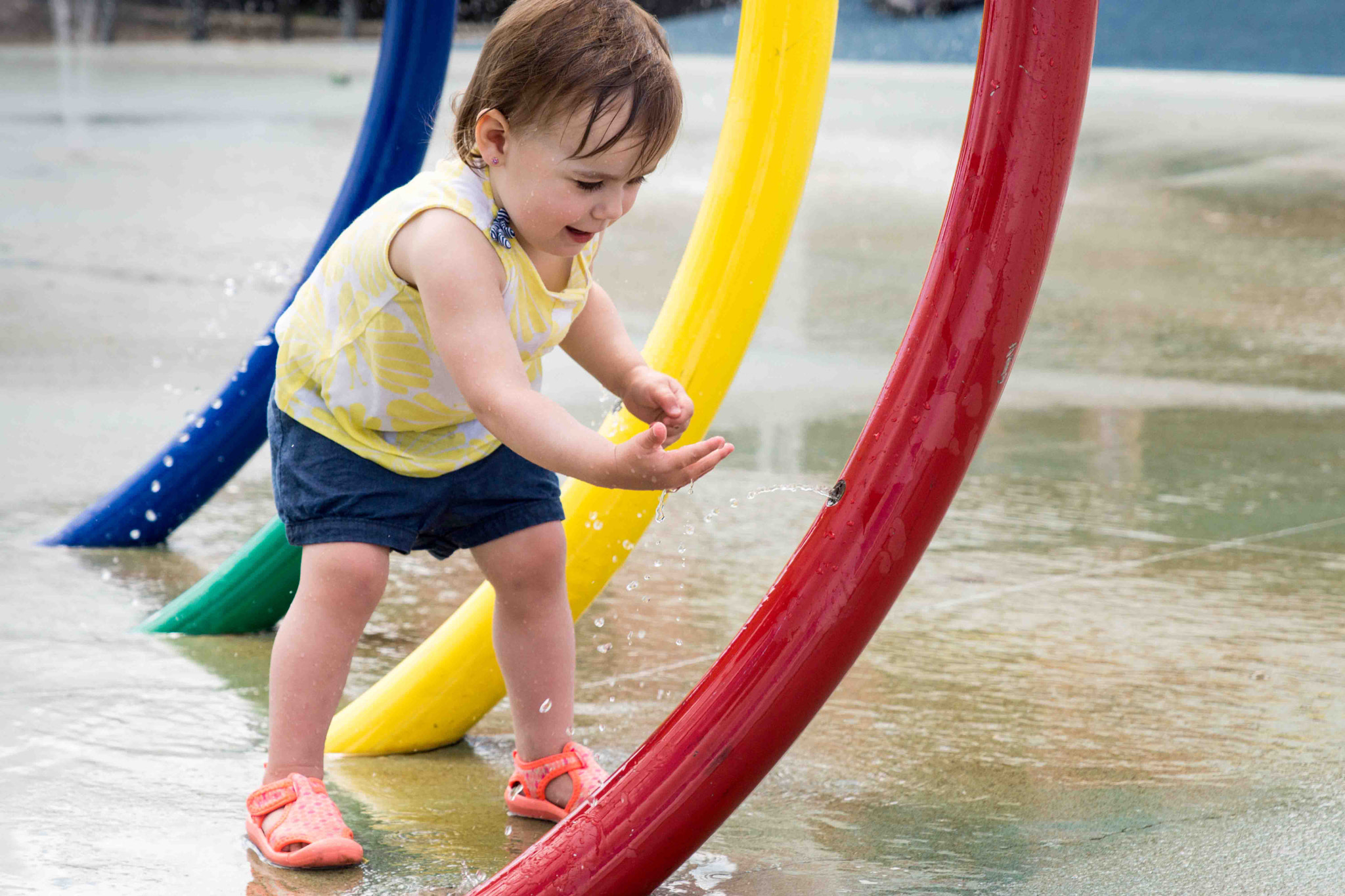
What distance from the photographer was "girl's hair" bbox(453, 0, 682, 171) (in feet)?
5.47

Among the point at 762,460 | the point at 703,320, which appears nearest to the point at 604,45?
the point at 703,320

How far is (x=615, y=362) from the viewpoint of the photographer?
1.90 m

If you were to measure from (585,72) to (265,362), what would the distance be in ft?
4.94

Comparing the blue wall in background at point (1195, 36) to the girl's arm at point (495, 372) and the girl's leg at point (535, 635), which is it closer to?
the girl's leg at point (535, 635)

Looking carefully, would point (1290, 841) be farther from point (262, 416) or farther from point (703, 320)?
point (262, 416)

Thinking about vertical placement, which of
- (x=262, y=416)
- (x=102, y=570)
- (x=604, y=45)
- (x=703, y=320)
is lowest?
(x=102, y=570)

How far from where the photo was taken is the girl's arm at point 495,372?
1.54m

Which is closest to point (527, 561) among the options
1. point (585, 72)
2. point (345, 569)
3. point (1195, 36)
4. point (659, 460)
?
point (345, 569)

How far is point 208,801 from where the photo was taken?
1979 mm

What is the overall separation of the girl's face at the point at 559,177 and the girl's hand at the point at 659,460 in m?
0.29

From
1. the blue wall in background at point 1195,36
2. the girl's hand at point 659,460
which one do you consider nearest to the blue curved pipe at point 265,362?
the girl's hand at point 659,460

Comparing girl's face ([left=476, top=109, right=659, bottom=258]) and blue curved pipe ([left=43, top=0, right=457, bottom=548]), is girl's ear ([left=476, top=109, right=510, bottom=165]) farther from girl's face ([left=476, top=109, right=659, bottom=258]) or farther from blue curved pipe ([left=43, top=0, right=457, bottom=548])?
blue curved pipe ([left=43, top=0, right=457, bottom=548])

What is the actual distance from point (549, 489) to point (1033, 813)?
0.75 m

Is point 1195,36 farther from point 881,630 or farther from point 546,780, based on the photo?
point 546,780
